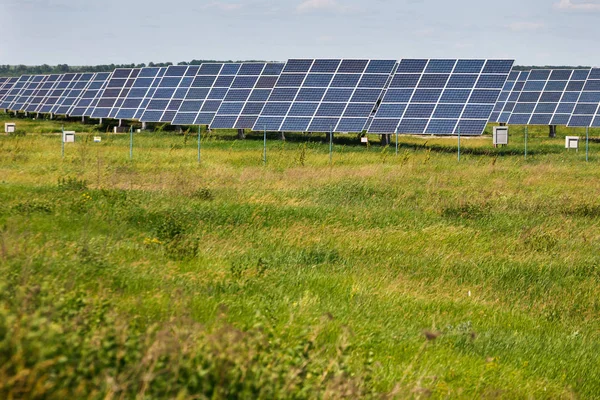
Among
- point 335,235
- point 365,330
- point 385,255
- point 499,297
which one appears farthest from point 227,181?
point 365,330

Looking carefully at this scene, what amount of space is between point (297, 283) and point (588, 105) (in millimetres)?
36233

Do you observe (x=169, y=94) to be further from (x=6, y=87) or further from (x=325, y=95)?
(x=6, y=87)

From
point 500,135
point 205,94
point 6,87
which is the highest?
point 6,87

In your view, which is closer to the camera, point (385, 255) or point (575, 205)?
point (385, 255)

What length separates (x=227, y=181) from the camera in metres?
22.9

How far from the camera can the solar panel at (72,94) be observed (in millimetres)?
→ 64488

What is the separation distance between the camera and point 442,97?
36.0 meters

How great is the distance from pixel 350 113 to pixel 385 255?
2168cm

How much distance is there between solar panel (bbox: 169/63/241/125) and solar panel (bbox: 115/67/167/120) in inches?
187

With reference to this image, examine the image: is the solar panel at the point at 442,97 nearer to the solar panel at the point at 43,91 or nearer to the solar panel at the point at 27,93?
the solar panel at the point at 43,91

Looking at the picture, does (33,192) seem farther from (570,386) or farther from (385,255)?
(570,386)

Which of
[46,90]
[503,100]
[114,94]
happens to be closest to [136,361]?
[114,94]

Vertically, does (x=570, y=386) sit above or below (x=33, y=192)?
below

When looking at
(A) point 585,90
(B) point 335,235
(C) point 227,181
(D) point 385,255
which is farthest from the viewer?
(A) point 585,90
